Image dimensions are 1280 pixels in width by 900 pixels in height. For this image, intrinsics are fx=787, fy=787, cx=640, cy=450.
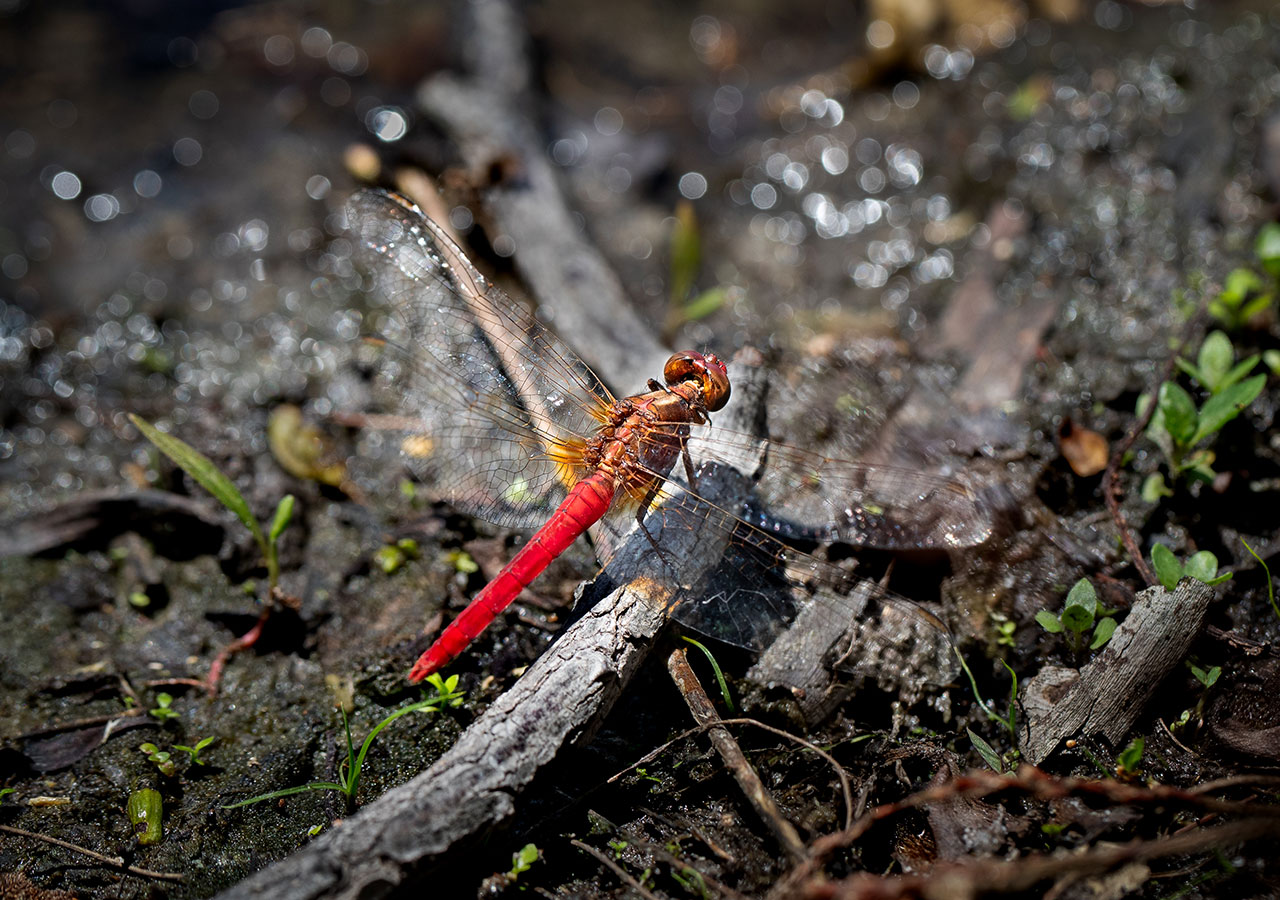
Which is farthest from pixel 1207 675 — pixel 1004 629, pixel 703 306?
pixel 703 306

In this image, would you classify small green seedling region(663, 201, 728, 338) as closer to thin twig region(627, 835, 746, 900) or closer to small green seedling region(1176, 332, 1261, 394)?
small green seedling region(1176, 332, 1261, 394)

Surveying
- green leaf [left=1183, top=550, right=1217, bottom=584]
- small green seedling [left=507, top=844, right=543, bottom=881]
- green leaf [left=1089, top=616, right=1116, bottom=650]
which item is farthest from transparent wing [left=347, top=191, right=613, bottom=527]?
green leaf [left=1183, top=550, right=1217, bottom=584]

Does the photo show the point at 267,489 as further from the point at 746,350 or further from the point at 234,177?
the point at 234,177

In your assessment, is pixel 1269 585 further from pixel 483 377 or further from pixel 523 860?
pixel 483 377

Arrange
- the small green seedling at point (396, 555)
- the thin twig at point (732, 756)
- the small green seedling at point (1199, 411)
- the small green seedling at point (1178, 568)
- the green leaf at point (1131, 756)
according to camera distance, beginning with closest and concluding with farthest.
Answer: the thin twig at point (732, 756)
the green leaf at point (1131, 756)
the small green seedling at point (1178, 568)
the small green seedling at point (1199, 411)
the small green seedling at point (396, 555)

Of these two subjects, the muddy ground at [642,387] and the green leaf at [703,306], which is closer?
the muddy ground at [642,387]

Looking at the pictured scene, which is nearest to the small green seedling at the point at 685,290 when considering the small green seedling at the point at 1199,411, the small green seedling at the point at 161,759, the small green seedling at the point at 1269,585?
the small green seedling at the point at 1199,411

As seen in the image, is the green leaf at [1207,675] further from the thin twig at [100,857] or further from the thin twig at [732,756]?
the thin twig at [100,857]
